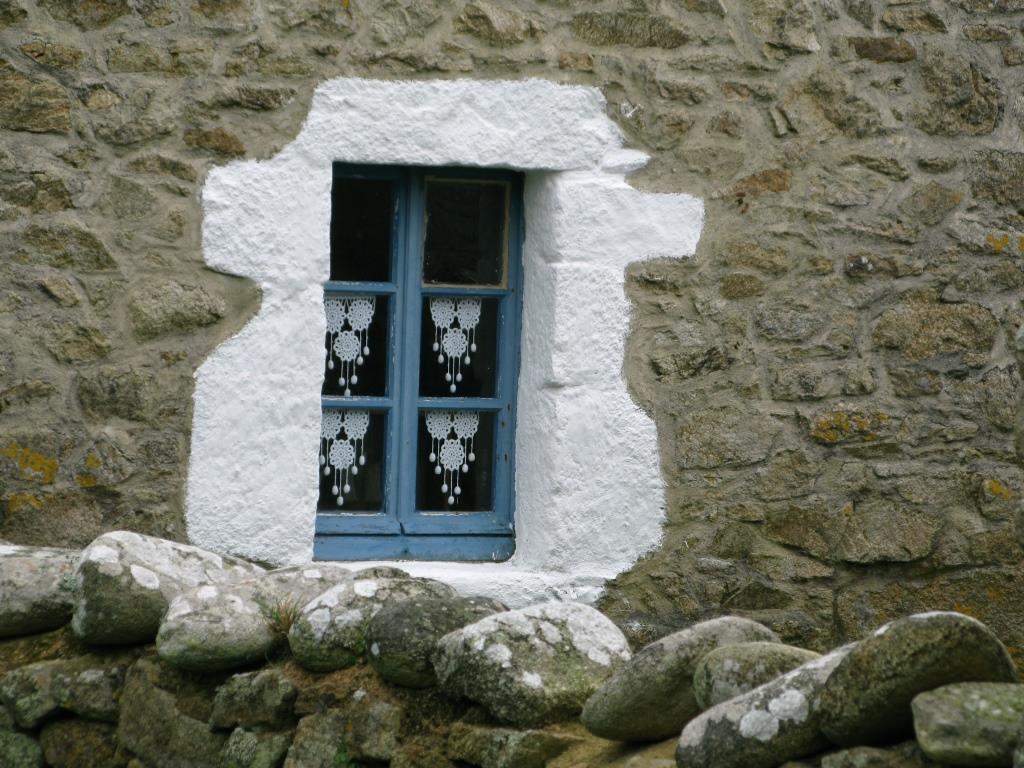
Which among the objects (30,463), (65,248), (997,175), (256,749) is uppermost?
(997,175)

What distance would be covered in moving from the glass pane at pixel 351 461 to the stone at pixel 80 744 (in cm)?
162

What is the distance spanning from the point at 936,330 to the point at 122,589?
9.41 feet

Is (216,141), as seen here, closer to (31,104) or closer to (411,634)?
(31,104)

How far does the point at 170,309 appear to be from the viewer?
4.39 metres

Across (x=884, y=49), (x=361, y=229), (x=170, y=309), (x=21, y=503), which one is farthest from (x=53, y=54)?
(x=884, y=49)

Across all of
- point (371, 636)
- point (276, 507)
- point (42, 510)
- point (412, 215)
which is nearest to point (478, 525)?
point (276, 507)

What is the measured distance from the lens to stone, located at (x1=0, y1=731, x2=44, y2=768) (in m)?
3.21

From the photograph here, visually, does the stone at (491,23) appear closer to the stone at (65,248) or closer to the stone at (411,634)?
the stone at (65,248)

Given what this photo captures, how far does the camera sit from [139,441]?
14.4 ft

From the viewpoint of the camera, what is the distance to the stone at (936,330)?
4.93m

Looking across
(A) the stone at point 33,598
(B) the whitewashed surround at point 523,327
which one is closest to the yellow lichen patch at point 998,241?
(B) the whitewashed surround at point 523,327

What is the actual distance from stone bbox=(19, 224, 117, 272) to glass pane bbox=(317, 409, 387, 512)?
2.72 ft

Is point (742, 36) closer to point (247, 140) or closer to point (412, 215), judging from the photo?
point (412, 215)

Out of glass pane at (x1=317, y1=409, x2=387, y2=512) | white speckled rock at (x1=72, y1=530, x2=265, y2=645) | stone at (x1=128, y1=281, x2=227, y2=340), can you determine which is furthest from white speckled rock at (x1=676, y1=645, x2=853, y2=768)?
glass pane at (x1=317, y1=409, x2=387, y2=512)
